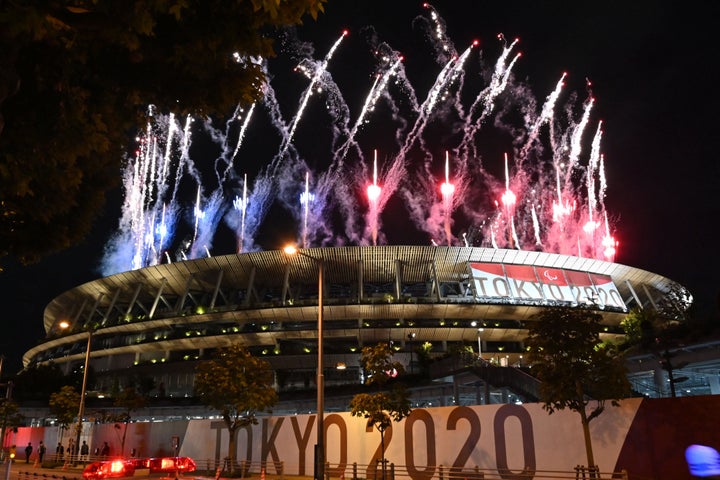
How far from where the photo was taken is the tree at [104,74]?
7.69 metres

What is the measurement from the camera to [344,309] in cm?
6400

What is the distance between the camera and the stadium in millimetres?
64000

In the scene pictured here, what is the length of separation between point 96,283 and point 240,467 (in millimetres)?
58694

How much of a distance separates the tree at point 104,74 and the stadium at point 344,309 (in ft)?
168

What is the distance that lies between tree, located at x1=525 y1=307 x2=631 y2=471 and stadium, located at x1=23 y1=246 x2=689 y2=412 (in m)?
39.1

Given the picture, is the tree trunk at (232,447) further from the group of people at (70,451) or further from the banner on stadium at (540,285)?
the banner on stadium at (540,285)

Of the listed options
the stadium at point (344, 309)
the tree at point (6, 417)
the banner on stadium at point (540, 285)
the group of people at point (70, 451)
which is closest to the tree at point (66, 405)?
the group of people at point (70, 451)

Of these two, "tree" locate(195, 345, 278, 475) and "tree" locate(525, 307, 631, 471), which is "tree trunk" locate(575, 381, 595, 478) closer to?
"tree" locate(525, 307, 631, 471)

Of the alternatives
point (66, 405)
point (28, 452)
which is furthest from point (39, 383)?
point (66, 405)

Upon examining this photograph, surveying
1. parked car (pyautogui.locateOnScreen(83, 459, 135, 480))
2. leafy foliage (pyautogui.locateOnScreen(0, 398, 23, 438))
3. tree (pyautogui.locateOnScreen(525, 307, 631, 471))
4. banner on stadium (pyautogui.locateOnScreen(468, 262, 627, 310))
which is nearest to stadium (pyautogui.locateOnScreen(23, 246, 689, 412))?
banner on stadium (pyautogui.locateOnScreen(468, 262, 627, 310))

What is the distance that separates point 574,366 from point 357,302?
44900 millimetres

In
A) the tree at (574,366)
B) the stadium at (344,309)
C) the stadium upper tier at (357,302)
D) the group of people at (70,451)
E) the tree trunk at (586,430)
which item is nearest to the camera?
the tree trunk at (586,430)

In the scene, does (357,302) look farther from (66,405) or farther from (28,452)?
(28,452)

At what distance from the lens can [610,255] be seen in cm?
7569
